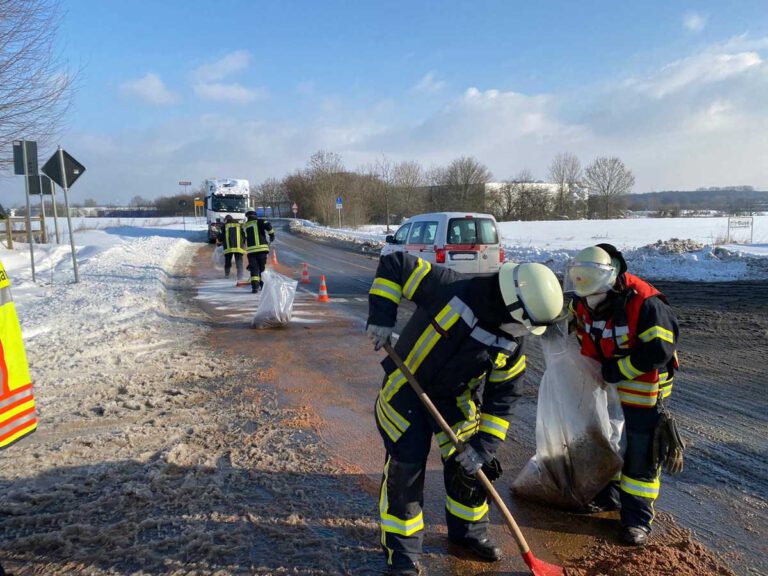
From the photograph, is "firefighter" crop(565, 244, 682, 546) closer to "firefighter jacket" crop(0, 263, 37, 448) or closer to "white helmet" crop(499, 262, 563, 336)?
"white helmet" crop(499, 262, 563, 336)

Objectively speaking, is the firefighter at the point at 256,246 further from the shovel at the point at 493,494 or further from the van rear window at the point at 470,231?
the shovel at the point at 493,494

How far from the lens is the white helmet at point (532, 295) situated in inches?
98.5

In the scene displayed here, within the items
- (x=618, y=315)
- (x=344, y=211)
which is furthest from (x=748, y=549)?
(x=344, y=211)

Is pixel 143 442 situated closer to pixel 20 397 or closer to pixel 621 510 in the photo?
pixel 20 397

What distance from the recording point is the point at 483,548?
2.94 m

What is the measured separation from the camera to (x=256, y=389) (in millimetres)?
5699

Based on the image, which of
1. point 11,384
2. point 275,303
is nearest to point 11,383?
point 11,384

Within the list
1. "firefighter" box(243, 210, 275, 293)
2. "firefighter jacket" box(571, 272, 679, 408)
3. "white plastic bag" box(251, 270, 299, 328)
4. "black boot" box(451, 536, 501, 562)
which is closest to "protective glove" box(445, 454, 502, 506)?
"black boot" box(451, 536, 501, 562)

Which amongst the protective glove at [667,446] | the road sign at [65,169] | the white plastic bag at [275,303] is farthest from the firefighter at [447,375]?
the road sign at [65,169]

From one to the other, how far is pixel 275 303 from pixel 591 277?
19.9 ft

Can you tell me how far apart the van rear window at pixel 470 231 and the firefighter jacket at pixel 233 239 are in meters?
5.31

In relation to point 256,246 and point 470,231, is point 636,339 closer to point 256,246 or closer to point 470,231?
point 470,231

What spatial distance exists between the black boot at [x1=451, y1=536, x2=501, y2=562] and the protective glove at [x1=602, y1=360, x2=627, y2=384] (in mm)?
1194

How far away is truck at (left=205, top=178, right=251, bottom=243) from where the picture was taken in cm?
2764
